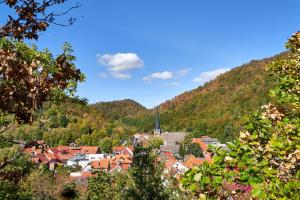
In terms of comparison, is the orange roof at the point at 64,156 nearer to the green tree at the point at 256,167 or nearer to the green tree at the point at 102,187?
the green tree at the point at 102,187

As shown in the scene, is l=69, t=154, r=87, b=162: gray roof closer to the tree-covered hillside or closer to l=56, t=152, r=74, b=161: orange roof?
l=56, t=152, r=74, b=161: orange roof

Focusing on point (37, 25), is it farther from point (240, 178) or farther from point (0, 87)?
point (240, 178)

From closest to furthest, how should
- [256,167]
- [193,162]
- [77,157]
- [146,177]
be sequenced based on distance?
[256,167], [193,162], [146,177], [77,157]

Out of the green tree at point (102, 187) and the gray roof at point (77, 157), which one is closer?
the green tree at point (102, 187)

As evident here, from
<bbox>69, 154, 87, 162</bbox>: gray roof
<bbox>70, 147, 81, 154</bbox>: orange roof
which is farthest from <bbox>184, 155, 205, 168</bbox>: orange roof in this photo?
<bbox>70, 147, 81, 154</bbox>: orange roof

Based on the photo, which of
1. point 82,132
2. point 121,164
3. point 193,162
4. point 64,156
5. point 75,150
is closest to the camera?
point 193,162

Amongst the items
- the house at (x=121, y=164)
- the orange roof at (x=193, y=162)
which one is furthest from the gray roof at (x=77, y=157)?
the orange roof at (x=193, y=162)

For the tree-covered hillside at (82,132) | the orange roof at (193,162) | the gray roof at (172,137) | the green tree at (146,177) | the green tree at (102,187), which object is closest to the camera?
the orange roof at (193,162)

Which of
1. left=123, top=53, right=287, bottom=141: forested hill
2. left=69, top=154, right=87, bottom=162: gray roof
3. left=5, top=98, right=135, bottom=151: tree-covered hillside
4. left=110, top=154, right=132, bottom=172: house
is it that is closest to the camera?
left=110, top=154, right=132, bottom=172: house

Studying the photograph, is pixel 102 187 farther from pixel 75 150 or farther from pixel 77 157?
pixel 75 150

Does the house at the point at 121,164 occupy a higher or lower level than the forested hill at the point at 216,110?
lower

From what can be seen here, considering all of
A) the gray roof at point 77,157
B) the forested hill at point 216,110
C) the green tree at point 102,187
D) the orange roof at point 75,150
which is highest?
the forested hill at point 216,110

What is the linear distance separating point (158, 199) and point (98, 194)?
13.9ft

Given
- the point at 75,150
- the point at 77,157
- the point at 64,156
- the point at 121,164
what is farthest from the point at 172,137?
the point at 121,164
